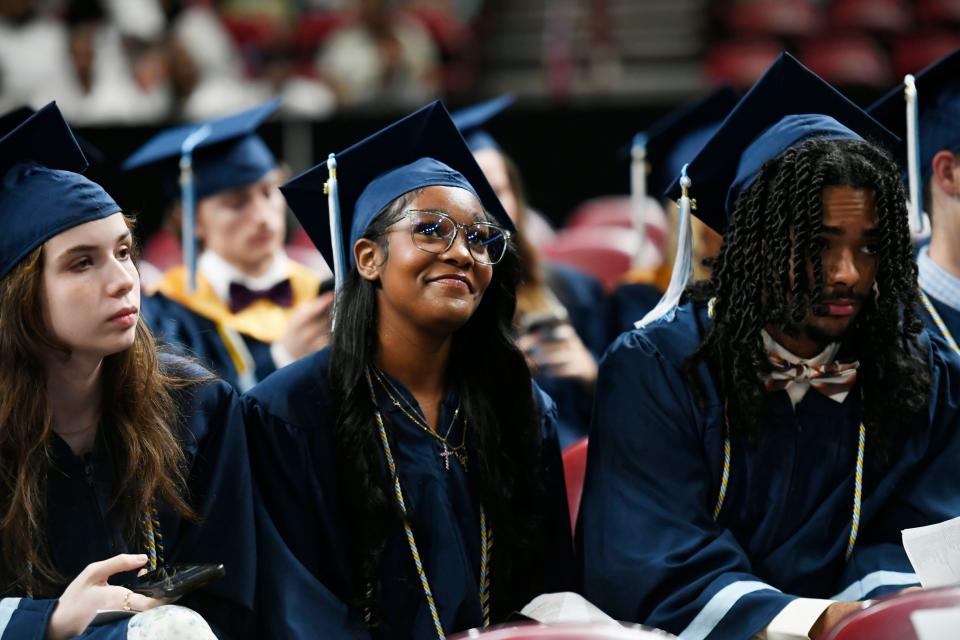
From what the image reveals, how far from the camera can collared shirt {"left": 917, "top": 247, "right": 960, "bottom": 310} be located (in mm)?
3100

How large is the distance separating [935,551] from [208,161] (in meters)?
2.81

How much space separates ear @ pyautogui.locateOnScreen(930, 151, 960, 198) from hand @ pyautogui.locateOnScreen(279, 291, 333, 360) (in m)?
1.72

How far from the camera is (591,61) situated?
30.8 ft

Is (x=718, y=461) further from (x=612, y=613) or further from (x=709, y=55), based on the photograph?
(x=709, y=55)

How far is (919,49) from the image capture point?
9.45 m

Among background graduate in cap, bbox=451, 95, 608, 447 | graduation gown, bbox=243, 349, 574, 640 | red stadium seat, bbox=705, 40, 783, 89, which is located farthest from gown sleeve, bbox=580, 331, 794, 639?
red stadium seat, bbox=705, 40, 783, 89

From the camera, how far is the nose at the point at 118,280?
234cm

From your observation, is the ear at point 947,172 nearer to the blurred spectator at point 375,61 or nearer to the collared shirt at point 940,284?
the collared shirt at point 940,284

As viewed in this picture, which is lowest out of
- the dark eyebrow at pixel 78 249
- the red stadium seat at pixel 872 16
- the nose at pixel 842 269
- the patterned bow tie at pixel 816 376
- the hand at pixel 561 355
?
the hand at pixel 561 355

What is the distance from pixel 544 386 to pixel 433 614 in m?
1.79

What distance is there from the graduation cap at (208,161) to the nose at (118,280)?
6.41 ft

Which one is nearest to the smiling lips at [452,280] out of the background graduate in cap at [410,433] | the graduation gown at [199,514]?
the background graduate in cap at [410,433]

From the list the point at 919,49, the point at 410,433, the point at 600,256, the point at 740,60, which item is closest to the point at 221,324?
the point at 410,433

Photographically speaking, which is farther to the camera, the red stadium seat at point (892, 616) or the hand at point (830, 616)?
the hand at point (830, 616)
